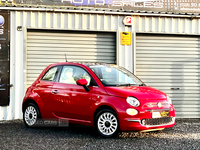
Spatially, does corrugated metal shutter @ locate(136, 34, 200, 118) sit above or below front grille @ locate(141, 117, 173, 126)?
above

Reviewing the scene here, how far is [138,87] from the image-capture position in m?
7.04

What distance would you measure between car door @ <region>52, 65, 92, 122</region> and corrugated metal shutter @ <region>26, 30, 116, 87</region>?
340 centimetres

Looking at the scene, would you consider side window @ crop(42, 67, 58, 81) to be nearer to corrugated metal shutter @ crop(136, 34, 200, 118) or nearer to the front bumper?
the front bumper

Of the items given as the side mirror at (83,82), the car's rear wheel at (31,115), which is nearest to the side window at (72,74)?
the side mirror at (83,82)

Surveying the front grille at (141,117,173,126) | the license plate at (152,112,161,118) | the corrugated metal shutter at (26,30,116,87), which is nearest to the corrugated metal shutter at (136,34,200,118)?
the corrugated metal shutter at (26,30,116,87)

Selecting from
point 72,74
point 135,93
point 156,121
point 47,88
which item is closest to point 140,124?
point 156,121

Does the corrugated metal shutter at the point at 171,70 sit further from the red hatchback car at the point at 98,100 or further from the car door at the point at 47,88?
the car door at the point at 47,88

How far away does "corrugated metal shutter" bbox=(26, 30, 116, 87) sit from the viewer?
420 inches

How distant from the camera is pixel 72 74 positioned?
287 inches

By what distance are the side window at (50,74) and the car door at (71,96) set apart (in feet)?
0.89

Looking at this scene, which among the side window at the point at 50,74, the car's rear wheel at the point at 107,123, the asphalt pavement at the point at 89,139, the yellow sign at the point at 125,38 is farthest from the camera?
the yellow sign at the point at 125,38

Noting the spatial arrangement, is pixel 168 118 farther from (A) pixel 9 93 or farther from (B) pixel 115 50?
(A) pixel 9 93

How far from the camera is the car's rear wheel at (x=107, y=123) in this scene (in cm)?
632

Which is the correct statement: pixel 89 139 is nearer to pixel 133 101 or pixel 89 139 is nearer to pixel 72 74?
pixel 133 101
